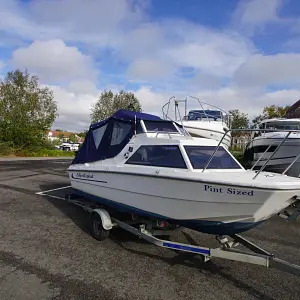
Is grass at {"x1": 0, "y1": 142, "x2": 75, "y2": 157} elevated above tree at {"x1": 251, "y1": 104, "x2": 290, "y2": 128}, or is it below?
below

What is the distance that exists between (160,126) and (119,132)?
0.85 meters

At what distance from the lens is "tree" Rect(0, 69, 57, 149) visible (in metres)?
30.5

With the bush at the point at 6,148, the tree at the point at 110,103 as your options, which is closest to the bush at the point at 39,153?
the bush at the point at 6,148

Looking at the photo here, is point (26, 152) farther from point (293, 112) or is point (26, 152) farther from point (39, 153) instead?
point (293, 112)

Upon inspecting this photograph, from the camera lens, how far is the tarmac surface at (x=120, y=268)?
3539mm

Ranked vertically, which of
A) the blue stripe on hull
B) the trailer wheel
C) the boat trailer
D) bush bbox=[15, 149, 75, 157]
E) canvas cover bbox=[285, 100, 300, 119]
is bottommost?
the trailer wheel

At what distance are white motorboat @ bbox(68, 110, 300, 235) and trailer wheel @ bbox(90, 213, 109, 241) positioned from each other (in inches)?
13.9

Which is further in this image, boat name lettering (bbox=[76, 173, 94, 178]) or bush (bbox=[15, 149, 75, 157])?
bush (bbox=[15, 149, 75, 157])

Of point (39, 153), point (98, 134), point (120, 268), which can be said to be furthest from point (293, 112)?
point (120, 268)

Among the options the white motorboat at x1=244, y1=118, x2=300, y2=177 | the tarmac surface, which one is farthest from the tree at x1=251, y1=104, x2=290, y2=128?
the tarmac surface

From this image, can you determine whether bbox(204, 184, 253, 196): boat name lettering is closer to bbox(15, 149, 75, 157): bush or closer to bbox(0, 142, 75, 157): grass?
bbox(0, 142, 75, 157): grass

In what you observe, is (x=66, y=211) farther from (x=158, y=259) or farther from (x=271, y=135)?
(x=271, y=135)

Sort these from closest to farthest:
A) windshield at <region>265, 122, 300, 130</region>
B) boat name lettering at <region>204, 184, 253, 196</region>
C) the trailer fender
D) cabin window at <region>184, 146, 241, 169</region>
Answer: boat name lettering at <region>204, 184, 253, 196</region> → cabin window at <region>184, 146, 241, 169</region> → the trailer fender → windshield at <region>265, 122, 300, 130</region>

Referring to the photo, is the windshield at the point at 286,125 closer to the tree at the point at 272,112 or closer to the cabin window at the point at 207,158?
the cabin window at the point at 207,158
